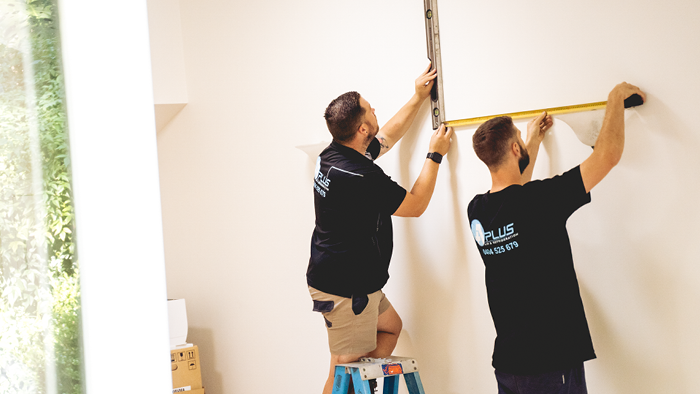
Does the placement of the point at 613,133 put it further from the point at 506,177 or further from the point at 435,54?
the point at 435,54

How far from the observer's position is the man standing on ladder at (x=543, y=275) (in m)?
1.81

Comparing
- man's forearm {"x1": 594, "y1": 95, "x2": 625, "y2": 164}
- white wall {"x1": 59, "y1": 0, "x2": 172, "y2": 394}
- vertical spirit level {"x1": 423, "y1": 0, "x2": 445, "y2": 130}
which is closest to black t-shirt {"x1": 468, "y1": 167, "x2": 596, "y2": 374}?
man's forearm {"x1": 594, "y1": 95, "x2": 625, "y2": 164}

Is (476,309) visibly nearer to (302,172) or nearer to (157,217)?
(302,172)

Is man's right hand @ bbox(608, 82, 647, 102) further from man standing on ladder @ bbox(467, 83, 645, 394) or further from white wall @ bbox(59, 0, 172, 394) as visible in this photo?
white wall @ bbox(59, 0, 172, 394)

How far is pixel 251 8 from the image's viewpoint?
344 cm

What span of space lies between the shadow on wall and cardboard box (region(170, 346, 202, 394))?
0.60 feet

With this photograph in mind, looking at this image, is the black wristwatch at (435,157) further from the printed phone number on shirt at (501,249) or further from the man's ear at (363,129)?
Answer: the printed phone number on shirt at (501,249)

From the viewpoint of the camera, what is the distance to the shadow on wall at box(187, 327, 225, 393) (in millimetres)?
3871

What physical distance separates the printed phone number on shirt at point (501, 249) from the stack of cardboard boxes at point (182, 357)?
234 cm

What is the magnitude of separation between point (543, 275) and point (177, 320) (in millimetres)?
2603

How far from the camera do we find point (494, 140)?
2.03 meters

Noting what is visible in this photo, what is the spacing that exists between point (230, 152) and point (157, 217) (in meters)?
2.81

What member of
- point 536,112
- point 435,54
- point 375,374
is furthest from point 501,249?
point 435,54

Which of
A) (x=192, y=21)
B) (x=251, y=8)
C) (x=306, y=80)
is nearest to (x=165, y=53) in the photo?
(x=192, y=21)
